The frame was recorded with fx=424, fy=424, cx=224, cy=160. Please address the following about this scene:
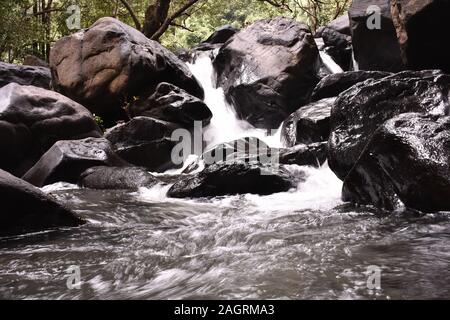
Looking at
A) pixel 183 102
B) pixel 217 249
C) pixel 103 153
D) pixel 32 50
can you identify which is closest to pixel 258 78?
pixel 183 102

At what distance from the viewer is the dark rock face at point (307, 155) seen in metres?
8.02

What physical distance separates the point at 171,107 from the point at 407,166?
25.1ft

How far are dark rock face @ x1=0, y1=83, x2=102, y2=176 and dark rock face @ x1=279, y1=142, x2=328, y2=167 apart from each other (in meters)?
4.85

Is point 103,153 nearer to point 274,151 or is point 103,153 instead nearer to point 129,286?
point 274,151

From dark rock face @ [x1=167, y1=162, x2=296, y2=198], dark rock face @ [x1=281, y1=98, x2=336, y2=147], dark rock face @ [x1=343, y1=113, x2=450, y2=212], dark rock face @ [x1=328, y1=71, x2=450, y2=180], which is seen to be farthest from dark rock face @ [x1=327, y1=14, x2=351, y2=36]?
dark rock face @ [x1=343, y1=113, x2=450, y2=212]

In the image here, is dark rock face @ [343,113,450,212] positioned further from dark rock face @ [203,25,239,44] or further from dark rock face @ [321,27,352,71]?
dark rock face @ [203,25,239,44]

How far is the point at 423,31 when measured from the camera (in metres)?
7.30

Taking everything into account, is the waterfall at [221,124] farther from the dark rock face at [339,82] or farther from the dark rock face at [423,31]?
the dark rock face at [423,31]

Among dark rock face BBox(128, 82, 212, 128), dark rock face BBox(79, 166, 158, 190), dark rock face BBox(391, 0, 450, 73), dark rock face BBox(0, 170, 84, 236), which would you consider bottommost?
dark rock face BBox(0, 170, 84, 236)

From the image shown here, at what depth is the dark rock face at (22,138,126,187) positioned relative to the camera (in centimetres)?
839

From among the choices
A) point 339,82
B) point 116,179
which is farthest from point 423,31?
point 116,179

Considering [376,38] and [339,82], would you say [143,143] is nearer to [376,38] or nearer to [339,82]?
[339,82]

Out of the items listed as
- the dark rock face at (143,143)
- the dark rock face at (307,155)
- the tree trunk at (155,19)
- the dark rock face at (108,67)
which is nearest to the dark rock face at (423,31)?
the dark rock face at (307,155)

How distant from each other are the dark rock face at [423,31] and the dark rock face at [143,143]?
6.03m
